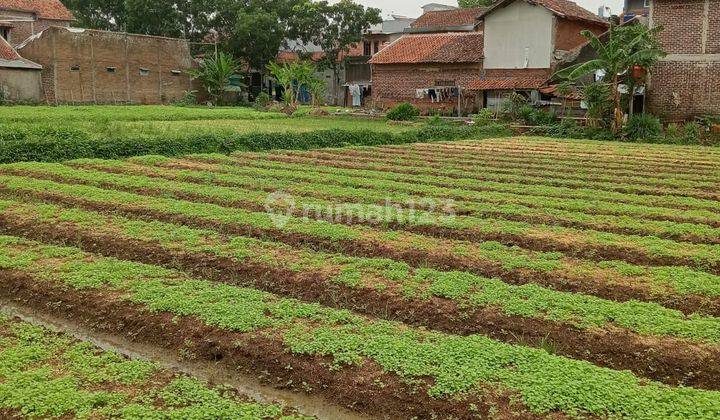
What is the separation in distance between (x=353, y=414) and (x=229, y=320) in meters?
1.82

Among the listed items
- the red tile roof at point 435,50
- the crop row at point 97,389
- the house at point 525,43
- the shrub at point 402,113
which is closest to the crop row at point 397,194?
the crop row at point 97,389

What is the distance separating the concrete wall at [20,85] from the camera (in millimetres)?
38344

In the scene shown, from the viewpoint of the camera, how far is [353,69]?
5500cm

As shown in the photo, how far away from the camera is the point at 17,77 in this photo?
129 ft

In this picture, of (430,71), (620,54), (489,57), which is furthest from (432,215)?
(430,71)

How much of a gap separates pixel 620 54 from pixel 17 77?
3292 cm

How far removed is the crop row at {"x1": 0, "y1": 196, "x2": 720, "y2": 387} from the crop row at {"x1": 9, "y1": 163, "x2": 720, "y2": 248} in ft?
7.65

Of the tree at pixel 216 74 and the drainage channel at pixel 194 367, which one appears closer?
the drainage channel at pixel 194 367

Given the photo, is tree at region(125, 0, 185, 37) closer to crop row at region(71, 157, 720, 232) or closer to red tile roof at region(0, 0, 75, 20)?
red tile roof at region(0, 0, 75, 20)

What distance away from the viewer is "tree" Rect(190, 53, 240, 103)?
152ft

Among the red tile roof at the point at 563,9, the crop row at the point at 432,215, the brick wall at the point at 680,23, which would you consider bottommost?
the crop row at the point at 432,215

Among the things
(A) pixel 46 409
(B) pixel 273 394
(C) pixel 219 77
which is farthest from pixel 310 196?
(C) pixel 219 77

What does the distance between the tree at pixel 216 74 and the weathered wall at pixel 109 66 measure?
6.40 ft

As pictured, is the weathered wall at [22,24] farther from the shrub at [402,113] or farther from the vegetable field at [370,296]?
the vegetable field at [370,296]
